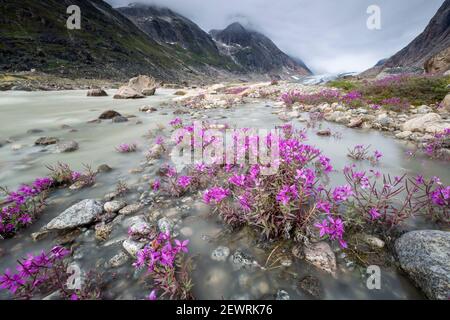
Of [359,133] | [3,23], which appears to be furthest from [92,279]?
[3,23]

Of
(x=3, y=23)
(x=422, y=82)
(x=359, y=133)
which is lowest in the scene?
(x=359, y=133)

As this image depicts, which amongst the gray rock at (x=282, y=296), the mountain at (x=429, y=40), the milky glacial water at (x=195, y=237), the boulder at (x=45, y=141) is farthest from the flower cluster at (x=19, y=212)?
the mountain at (x=429, y=40)

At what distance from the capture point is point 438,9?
14050cm

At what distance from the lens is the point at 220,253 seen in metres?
2.36

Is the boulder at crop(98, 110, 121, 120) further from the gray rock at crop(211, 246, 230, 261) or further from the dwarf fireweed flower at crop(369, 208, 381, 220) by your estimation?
the dwarf fireweed flower at crop(369, 208, 381, 220)

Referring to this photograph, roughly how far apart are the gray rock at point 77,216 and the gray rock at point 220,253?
1745mm

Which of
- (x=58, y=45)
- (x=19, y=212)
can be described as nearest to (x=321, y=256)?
(x=19, y=212)

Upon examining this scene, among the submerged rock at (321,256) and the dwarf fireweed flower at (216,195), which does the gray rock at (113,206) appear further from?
the submerged rock at (321,256)

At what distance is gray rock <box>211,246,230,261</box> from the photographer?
7.56 ft

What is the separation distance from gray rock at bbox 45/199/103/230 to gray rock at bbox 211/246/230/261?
175 cm

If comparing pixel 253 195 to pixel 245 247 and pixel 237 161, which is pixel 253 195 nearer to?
pixel 245 247

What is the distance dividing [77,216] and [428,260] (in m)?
3.93

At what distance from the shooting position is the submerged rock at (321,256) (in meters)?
2.12

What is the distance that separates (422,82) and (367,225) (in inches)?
578
